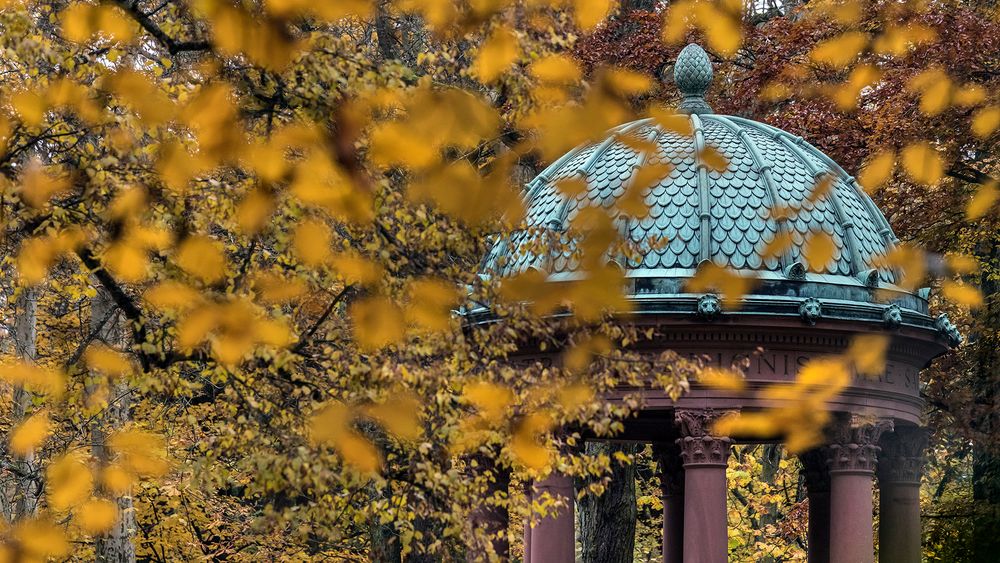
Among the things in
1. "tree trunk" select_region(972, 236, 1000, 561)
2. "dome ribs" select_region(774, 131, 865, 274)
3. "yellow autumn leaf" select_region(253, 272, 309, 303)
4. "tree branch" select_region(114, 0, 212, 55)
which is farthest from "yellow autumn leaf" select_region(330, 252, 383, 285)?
"tree trunk" select_region(972, 236, 1000, 561)

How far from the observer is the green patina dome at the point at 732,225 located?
39.2ft

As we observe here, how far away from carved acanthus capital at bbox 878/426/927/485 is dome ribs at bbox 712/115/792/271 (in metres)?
2.46

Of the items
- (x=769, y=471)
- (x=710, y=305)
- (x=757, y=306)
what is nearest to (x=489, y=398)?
(x=710, y=305)

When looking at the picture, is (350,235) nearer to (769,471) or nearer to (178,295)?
(178,295)

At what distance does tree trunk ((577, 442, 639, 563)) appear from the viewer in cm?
1967

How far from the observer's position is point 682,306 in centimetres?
1170

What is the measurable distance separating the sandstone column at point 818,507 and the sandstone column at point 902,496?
84 cm

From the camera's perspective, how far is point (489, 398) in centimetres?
1060

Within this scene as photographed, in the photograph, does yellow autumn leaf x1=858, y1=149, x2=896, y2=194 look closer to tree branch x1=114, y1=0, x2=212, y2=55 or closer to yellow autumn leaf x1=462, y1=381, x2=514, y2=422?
yellow autumn leaf x1=462, y1=381, x2=514, y2=422

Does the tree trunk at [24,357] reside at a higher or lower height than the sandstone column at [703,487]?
higher

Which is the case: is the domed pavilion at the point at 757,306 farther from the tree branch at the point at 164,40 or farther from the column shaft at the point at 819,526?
the tree branch at the point at 164,40

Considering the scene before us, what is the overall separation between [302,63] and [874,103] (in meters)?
12.3

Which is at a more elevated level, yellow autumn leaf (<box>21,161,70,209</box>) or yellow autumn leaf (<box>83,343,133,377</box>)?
yellow autumn leaf (<box>21,161,70,209</box>)

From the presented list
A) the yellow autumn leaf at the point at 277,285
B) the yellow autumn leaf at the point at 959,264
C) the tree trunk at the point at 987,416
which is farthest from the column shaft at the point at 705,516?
the tree trunk at the point at 987,416
